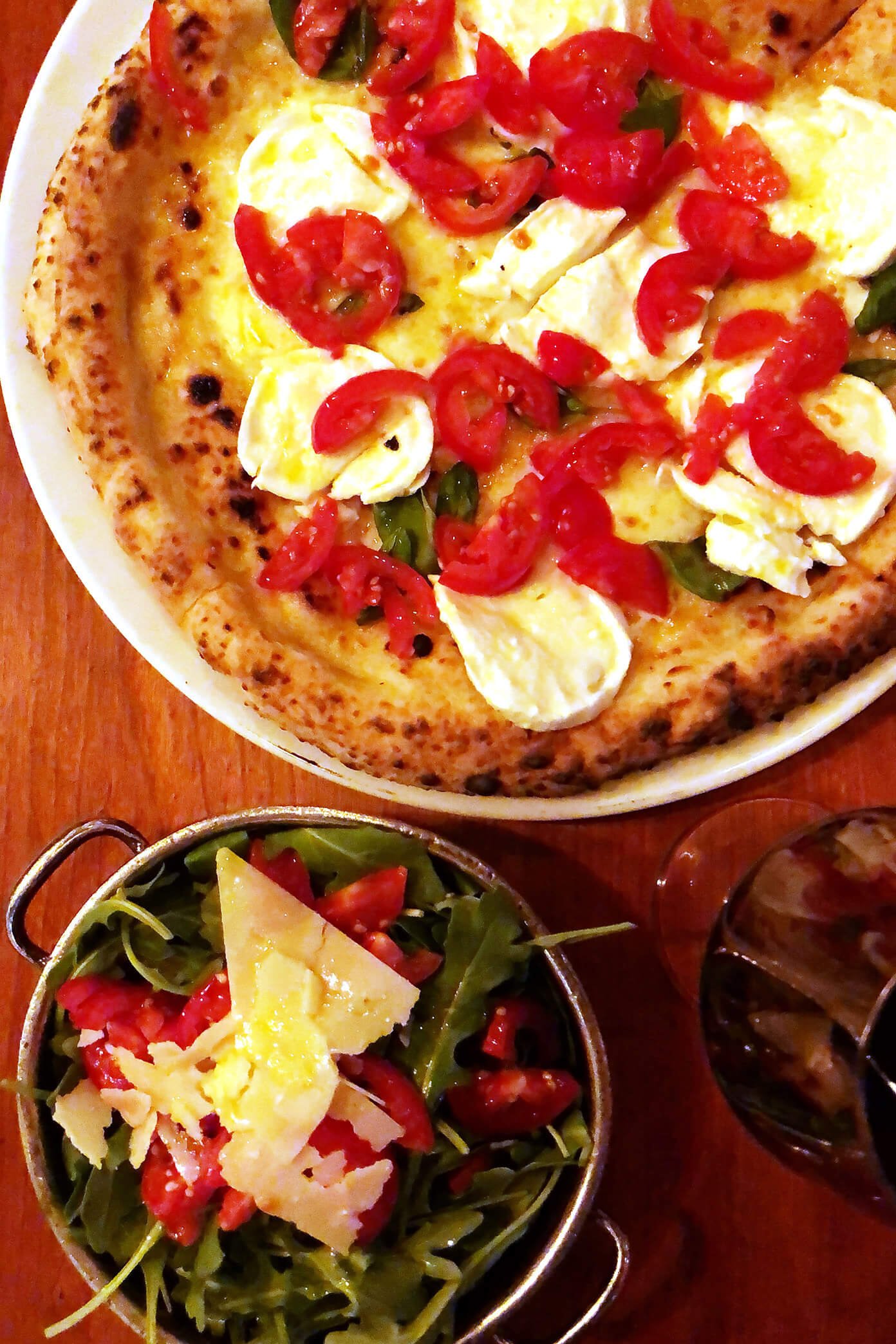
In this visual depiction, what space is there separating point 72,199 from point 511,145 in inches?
30.1

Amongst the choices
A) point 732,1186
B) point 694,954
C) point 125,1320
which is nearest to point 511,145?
point 694,954

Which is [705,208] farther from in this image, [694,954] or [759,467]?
[694,954]

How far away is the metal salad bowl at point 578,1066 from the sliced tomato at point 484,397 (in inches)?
25.7

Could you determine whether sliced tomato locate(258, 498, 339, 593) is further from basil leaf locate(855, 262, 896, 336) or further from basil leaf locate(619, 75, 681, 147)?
basil leaf locate(855, 262, 896, 336)

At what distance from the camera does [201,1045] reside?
1.55m

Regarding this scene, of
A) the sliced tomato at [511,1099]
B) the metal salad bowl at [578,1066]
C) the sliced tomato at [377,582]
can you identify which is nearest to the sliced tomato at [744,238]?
the sliced tomato at [377,582]

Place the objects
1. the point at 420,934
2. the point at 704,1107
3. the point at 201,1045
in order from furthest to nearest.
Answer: the point at 704,1107
the point at 420,934
the point at 201,1045

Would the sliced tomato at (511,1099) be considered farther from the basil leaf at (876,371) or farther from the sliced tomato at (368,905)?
the basil leaf at (876,371)

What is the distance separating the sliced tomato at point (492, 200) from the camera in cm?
181

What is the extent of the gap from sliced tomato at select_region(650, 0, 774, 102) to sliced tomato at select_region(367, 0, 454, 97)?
36cm

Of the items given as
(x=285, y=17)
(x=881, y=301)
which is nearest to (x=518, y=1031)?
(x=881, y=301)

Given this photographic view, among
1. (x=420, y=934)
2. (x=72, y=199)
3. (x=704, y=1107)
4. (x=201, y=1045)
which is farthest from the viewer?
(x=704, y=1107)

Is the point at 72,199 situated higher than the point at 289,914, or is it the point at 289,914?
the point at 72,199

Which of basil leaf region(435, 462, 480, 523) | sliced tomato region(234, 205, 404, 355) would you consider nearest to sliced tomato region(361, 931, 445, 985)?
basil leaf region(435, 462, 480, 523)
